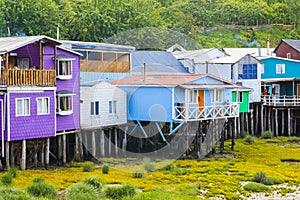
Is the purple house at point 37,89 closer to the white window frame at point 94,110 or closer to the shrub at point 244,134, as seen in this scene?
the white window frame at point 94,110

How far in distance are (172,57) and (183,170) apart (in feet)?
73.6

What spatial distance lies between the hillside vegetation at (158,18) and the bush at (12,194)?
4225 cm

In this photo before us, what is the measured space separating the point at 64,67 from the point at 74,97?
6.22ft

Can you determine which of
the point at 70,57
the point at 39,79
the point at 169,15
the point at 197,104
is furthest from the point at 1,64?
the point at 169,15

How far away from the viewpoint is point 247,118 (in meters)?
53.2

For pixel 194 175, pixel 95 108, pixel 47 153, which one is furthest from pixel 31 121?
pixel 194 175

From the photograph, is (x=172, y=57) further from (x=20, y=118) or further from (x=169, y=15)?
(x=169, y=15)

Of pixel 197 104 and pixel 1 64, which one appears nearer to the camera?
pixel 1 64

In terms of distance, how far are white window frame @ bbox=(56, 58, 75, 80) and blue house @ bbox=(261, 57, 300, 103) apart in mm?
24511

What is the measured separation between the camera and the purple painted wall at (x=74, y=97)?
35.8m

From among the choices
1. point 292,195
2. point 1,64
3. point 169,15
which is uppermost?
point 169,15

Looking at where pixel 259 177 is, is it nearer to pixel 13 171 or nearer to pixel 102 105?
pixel 102 105

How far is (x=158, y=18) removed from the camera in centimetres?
8462

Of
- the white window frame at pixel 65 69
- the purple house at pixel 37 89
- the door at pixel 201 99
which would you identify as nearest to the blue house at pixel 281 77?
the door at pixel 201 99
